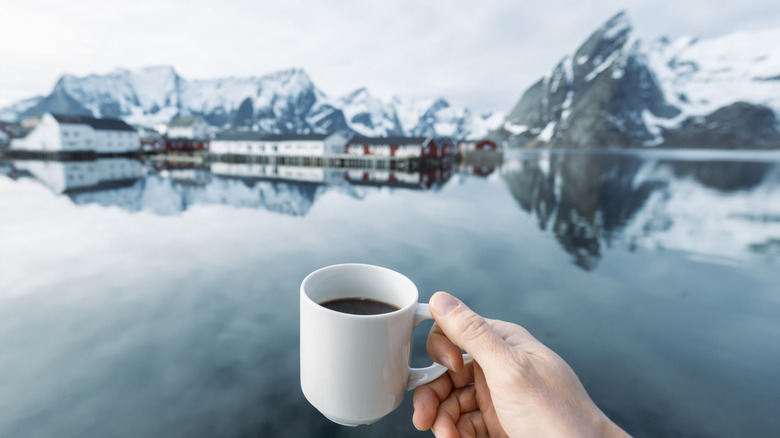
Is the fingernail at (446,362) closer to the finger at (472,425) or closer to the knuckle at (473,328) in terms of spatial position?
the knuckle at (473,328)

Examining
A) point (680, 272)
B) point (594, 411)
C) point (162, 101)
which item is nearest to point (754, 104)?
point (680, 272)

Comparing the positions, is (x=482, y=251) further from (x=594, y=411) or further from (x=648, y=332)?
(x=594, y=411)

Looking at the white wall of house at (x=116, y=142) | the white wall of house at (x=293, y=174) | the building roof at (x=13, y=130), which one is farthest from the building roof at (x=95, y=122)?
the white wall of house at (x=293, y=174)

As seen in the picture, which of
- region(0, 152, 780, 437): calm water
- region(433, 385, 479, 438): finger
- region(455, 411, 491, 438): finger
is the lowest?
region(0, 152, 780, 437): calm water

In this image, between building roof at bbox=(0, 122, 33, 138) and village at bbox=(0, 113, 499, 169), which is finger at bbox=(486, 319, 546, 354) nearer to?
village at bbox=(0, 113, 499, 169)

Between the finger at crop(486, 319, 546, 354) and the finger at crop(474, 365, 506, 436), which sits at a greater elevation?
the finger at crop(486, 319, 546, 354)

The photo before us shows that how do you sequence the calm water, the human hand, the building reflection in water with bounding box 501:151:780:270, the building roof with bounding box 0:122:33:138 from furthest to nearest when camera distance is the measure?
1. the building roof with bounding box 0:122:33:138
2. the building reflection in water with bounding box 501:151:780:270
3. the calm water
4. the human hand

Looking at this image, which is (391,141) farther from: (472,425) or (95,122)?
(95,122)

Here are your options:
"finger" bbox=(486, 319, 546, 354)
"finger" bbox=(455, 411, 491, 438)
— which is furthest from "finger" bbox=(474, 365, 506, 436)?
"finger" bbox=(486, 319, 546, 354)
